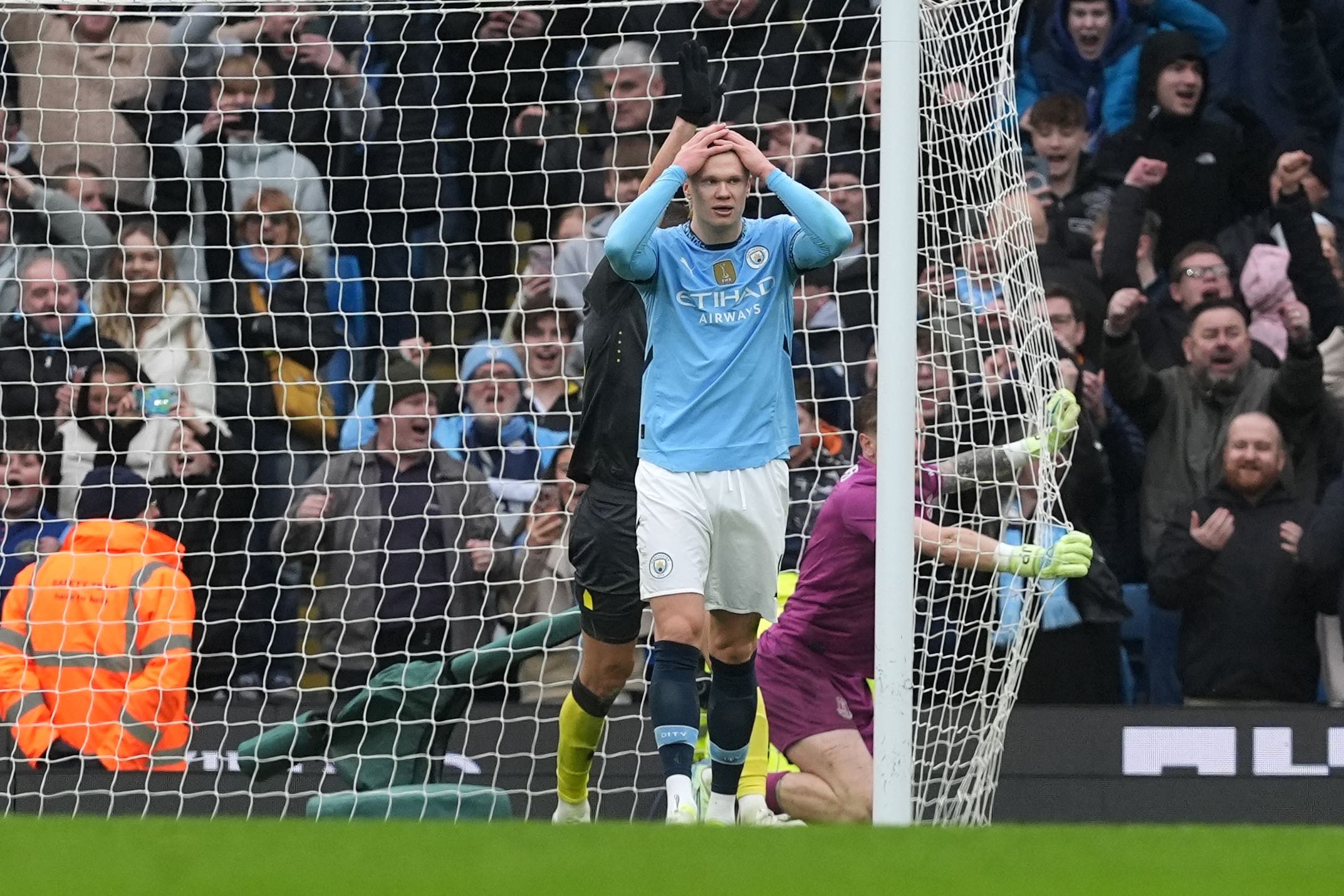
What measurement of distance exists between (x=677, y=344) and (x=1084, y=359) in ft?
9.19

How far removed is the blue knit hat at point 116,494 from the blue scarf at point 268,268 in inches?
37.7

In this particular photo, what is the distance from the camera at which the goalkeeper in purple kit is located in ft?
20.8

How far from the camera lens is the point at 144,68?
8.45 meters

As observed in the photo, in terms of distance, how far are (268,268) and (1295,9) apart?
14.1 feet

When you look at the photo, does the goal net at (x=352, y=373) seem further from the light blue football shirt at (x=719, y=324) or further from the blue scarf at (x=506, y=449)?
the light blue football shirt at (x=719, y=324)

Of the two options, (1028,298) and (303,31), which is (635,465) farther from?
(303,31)

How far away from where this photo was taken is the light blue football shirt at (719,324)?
5.41 m

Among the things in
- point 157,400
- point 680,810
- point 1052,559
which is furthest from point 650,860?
Answer: point 157,400

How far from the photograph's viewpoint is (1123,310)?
774 cm

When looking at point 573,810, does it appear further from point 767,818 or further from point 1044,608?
point 1044,608

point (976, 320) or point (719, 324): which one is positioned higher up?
point (976, 320)

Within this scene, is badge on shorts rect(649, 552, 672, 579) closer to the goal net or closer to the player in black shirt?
the player in black shirt

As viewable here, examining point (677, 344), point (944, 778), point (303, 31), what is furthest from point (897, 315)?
point (303, 31)

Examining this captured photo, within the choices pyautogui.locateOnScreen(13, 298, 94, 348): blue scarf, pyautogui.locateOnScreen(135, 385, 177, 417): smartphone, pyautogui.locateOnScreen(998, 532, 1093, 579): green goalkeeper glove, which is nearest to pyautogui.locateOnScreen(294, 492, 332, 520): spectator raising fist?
pyautogui.locateOnScreen(135, 385, 177, 417): smartphone
